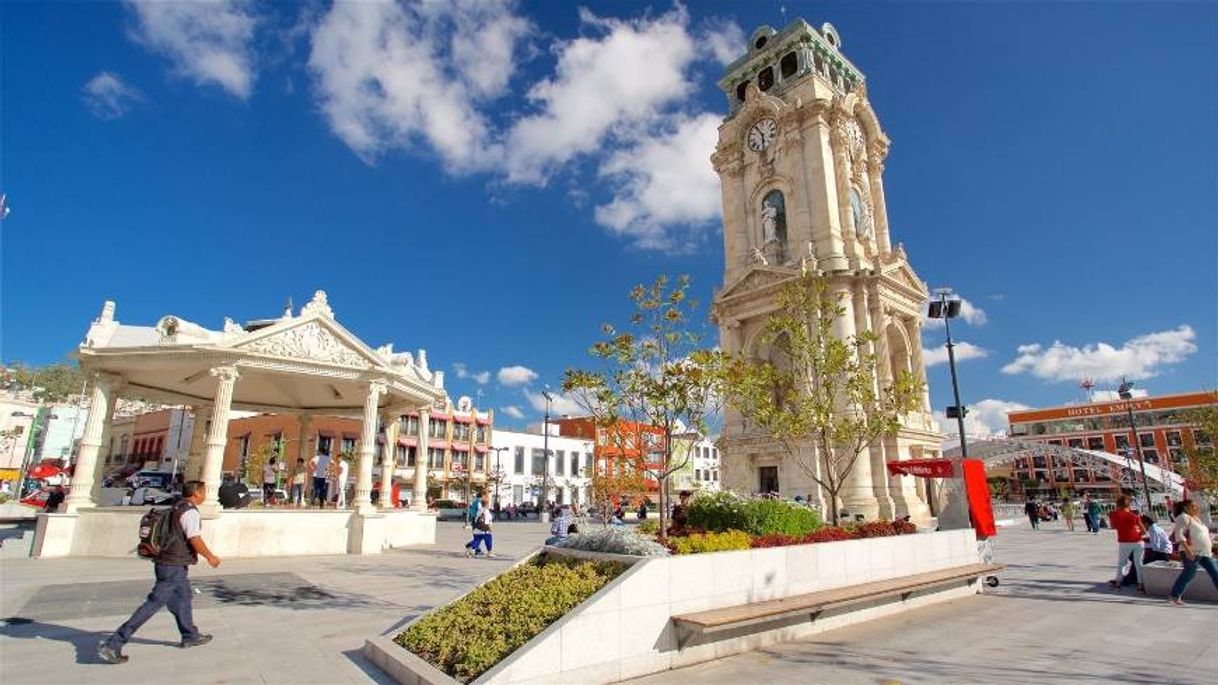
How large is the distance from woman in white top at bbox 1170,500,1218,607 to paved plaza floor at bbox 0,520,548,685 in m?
12.1

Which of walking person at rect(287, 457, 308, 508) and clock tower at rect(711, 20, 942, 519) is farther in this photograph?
clock tower at rect(711, 20, 942, 519)

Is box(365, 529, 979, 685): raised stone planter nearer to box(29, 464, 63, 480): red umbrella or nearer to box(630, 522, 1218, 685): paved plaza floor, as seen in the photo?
box(630, 522, 1218, 685): paved plaza floor

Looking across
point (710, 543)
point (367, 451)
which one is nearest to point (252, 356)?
point (367, 451)

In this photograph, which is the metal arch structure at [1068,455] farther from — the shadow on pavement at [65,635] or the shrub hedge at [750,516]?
the shadow on pavement at [65,635]

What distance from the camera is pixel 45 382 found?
90.9 meters

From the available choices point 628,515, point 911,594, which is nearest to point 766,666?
point 911,594

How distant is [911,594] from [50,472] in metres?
61.3

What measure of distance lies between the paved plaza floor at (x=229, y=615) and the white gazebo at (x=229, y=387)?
0.82 m

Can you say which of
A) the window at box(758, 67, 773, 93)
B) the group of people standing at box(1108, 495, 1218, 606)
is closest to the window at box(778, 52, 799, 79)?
the window at box(758, 67, 773, 93)

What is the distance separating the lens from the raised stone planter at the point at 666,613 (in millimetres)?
5785

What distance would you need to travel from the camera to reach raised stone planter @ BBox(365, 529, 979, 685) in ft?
19.0

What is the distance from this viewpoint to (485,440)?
62688mm

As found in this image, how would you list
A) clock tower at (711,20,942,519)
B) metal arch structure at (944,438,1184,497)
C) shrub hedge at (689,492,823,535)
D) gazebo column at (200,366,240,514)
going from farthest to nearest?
metal arch structure at (944,438,1184,497), clock tower at (711,20,942,519), gazebo column at (200,366,240,514), shrub hedge at (689,492,823,535)

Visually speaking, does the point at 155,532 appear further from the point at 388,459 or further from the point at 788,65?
the point at 788,65
